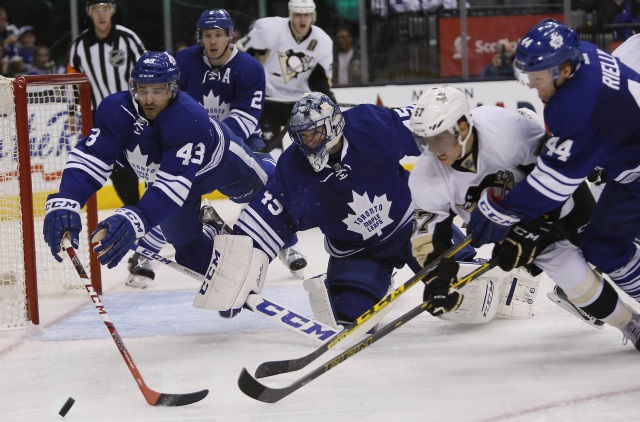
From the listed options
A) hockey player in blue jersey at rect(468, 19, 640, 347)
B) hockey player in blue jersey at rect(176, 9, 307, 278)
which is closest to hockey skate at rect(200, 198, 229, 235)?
hockey player in blue jersey at rect(176, 9, 307, 278)

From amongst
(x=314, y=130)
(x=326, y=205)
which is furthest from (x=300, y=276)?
(x=314, y=130)

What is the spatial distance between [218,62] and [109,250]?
5.58ft

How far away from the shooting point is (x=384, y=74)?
23.5 ft

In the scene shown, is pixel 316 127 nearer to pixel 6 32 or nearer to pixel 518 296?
pixel 518 296

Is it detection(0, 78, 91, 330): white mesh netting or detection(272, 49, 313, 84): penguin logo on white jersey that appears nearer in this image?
→ detection(0, 78, 91, 330): white mesh netting

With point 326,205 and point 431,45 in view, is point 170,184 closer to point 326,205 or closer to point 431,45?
point 326,205

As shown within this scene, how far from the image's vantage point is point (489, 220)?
302 cm

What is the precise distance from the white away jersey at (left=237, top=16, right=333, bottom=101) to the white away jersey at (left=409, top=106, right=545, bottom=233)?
3183 mm

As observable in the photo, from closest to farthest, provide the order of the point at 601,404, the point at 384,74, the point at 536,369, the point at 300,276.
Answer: the point at 601,404
the point at 536,369
the point at 300,276
the point at 384,74

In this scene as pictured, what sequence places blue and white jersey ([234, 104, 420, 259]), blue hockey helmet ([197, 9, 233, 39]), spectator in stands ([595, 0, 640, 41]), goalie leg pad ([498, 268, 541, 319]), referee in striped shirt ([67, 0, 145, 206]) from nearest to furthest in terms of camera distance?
1. blue and white jersey ([234, 104, 420, 259])
2. goalie leg pad ([498, 268, 541, 319])
3. blue hockey helmet ([197, 9, 233, 39])
4. referee in striped shirt ([67, 0, 145, 206])
5. spectator in stands ([595, 0, 640, 41])

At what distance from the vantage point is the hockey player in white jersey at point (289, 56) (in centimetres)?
627

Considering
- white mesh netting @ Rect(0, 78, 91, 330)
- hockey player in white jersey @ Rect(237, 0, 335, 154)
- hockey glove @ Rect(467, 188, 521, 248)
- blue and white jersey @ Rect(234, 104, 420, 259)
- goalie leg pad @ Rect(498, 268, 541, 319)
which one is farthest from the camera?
hockey player in white jersey @ Rect(237, 0, 335, 154)

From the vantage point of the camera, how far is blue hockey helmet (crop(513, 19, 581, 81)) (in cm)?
290

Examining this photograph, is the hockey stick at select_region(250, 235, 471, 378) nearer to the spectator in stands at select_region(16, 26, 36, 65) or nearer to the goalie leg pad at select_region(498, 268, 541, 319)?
the goalie leg pad at select_region(498, 268, 541, 319)
